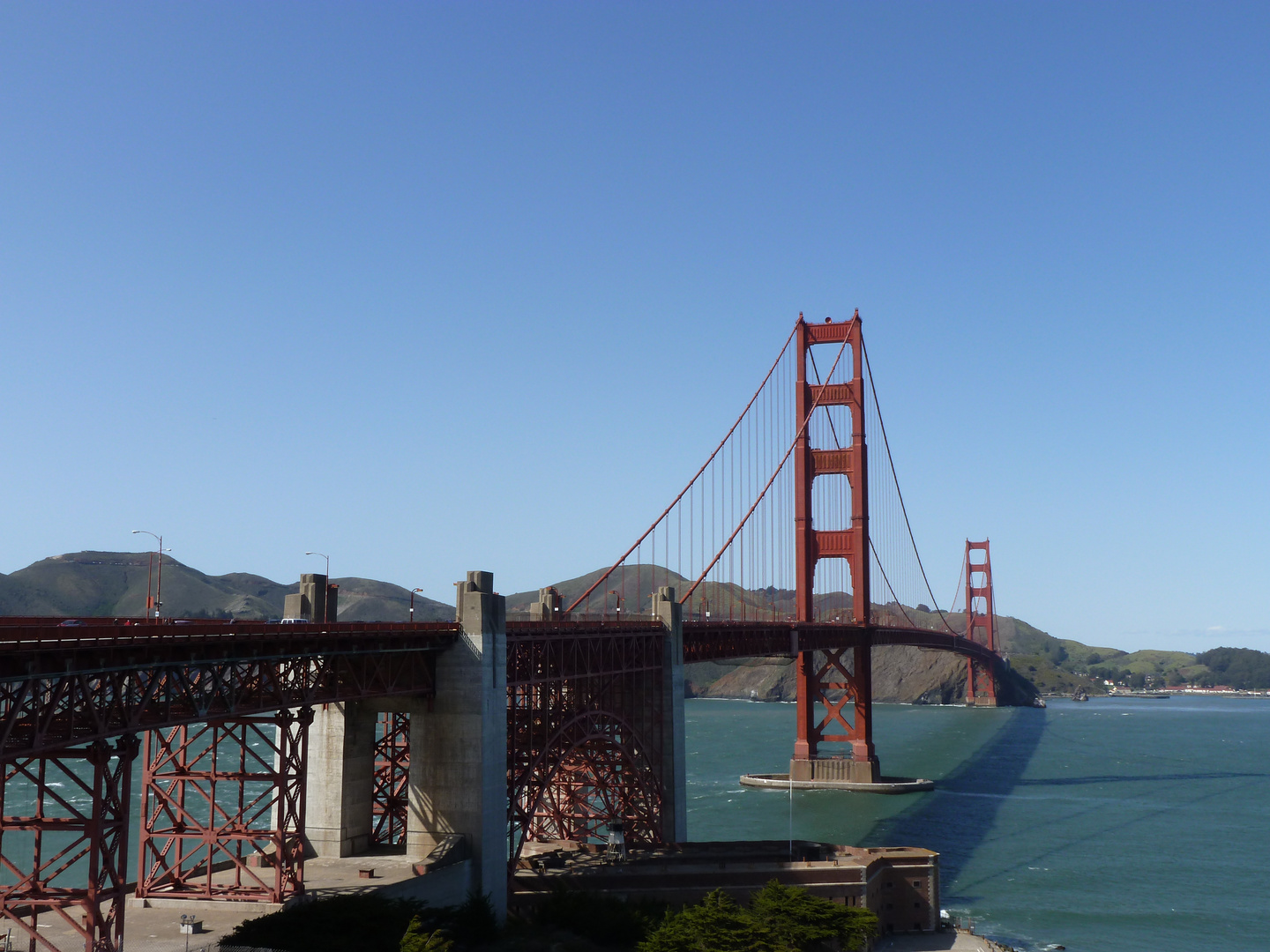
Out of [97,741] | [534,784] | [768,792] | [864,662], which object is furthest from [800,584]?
[97,741]

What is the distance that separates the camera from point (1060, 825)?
72.8 meters

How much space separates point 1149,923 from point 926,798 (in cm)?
3228

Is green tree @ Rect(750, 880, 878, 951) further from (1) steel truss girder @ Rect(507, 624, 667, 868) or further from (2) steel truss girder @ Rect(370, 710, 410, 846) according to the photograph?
(2) steel truss girder @ Rect(370, 710, 410, 846)

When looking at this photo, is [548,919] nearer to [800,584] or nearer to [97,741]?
[97,741]

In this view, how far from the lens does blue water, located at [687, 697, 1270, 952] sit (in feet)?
165

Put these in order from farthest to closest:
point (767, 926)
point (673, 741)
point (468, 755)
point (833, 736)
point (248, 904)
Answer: point (833, 736)
point (673, 741)
point (767, 926)
point (468, 755)
point (248, 904)

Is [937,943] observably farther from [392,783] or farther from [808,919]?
[392,783]

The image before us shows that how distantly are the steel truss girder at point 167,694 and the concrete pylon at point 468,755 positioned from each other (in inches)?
94.0

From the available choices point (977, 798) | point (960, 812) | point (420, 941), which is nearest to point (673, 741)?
point (420, 941)

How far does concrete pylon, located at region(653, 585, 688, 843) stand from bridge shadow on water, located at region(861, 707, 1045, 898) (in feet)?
45.5

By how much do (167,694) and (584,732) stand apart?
23.5 m

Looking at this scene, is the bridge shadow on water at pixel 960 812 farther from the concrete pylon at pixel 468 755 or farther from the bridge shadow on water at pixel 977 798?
the concrete pylon at pixel 468 755

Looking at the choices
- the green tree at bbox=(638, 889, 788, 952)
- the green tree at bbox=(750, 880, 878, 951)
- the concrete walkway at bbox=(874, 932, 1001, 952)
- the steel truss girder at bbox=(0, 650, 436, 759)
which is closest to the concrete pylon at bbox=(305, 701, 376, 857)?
the steel truss girder at bbox=(0, 650, 436, 759)

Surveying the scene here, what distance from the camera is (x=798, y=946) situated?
37.9m
